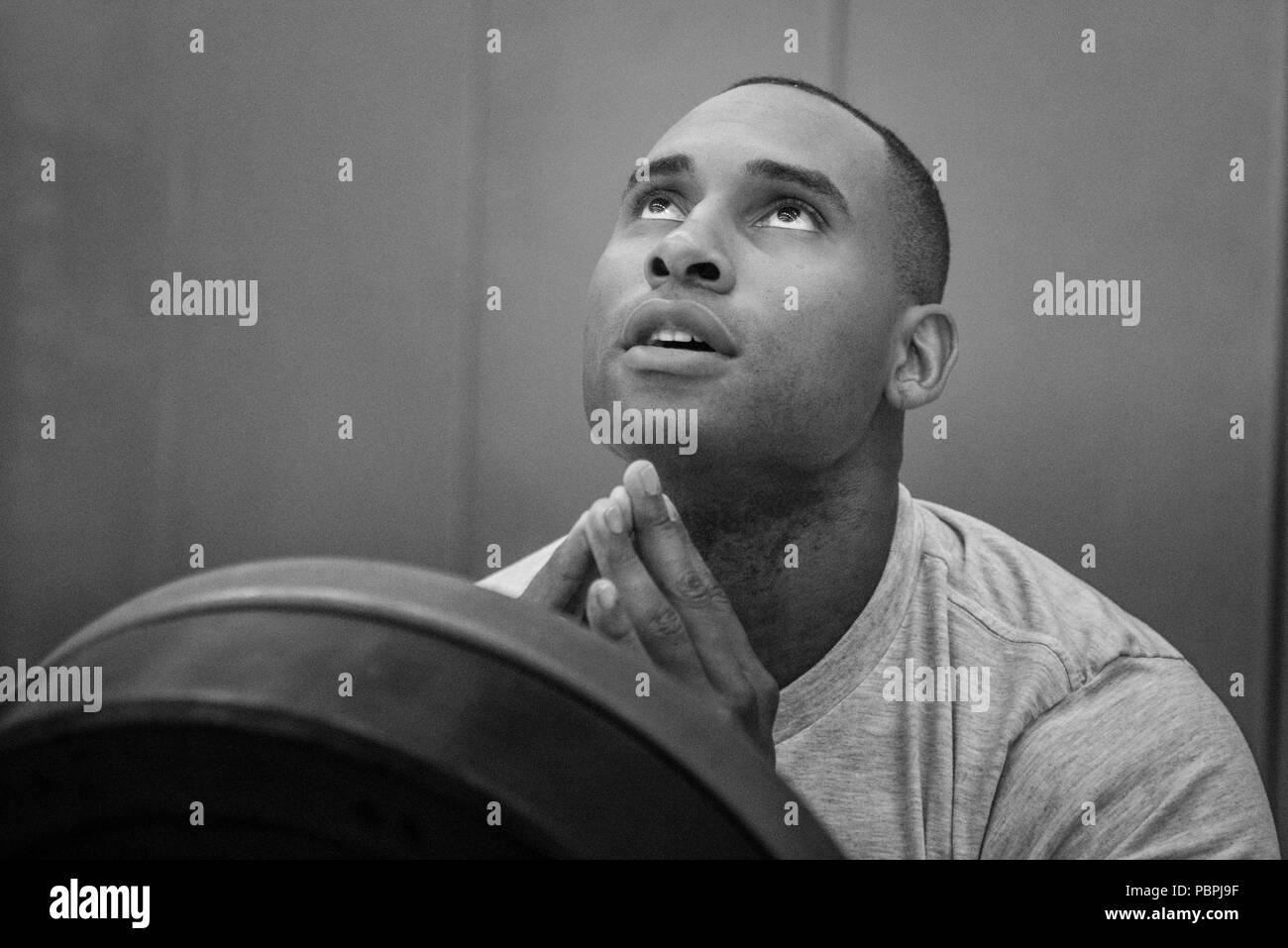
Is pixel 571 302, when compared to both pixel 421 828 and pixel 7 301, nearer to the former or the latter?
pixel 7 301

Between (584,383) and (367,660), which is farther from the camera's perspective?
(584,383)

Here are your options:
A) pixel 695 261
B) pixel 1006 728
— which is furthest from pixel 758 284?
pixel 1006 728

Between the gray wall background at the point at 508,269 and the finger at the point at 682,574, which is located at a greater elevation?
the gray wall background at the point at 508,269

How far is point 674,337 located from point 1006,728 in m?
0.44

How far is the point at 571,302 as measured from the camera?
4.05ft

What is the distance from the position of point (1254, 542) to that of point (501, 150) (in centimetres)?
83

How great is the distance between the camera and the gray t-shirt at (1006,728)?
1.03m

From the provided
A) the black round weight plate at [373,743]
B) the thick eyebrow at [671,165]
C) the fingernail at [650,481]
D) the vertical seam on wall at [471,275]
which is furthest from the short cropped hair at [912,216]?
the black round weight plate at [373,743]

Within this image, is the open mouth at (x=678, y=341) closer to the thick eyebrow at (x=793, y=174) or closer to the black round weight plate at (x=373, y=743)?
the thick eyebrow at (x=793, y=174)

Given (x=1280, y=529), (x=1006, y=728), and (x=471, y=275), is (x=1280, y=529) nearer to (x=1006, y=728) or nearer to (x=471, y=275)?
(x=1006, y=728)

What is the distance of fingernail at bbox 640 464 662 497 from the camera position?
91cm

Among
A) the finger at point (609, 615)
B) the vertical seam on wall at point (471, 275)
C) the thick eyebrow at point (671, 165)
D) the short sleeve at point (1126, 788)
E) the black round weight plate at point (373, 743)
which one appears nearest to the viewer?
the black round weight plate at point (373, 743)
